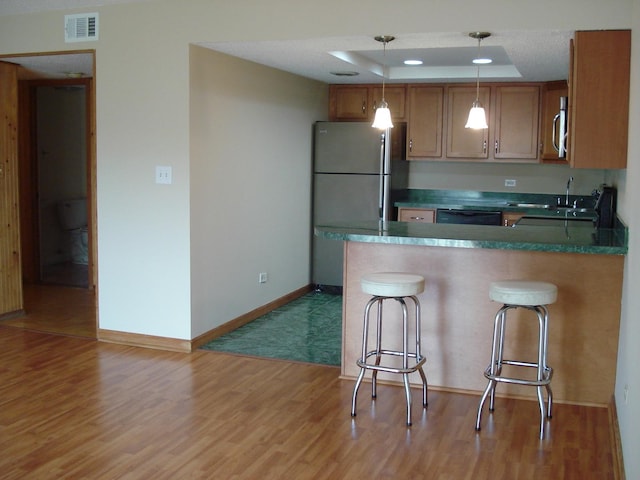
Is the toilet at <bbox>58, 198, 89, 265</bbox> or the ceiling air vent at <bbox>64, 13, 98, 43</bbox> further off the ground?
the ceiling air vent at <bbox>64, 13, 98, 43</bbox>

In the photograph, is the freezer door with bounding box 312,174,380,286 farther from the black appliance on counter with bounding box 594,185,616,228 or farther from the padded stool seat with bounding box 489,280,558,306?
the padded stool seat with bounding box 489,280,558,306

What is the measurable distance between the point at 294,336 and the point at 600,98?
273 centimetres

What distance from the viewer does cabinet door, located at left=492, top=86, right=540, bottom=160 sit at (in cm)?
670

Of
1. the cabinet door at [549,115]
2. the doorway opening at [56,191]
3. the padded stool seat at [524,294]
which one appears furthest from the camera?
the cabinet door at [549,115]

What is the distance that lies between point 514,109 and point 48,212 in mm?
5093

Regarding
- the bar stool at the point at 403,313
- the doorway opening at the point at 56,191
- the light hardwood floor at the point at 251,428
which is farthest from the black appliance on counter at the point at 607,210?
the doorway opening at the point at 56,191

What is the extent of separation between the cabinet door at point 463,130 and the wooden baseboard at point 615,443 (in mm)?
3503

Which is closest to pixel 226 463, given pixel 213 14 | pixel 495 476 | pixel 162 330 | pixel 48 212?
pixel 495 476

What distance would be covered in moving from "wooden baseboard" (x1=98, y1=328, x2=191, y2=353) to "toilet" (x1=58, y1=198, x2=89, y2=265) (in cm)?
307

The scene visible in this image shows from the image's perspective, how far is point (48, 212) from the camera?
7910 millimetres

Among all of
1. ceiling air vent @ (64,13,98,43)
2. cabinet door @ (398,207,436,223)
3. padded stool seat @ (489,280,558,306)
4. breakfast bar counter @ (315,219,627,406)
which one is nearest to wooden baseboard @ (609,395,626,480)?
breakfast bar counter @ (315,219,627,406)

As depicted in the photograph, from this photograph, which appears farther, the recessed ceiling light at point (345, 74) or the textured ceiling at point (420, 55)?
the recessed ceiling light at point (345, 74)

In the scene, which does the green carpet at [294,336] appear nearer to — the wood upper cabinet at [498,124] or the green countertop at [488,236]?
the green countertop at [488,236]

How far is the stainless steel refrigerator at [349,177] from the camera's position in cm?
669
